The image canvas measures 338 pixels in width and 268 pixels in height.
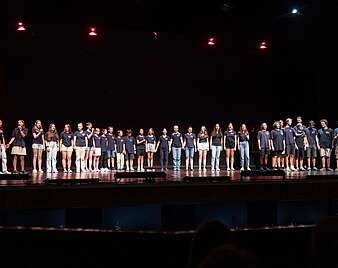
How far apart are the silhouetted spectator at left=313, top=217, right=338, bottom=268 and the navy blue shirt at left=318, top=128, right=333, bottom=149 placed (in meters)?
16.1

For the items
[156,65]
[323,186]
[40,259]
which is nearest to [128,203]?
[323,186]

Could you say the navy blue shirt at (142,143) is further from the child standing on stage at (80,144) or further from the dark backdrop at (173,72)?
the child standing on stage at (80,144)

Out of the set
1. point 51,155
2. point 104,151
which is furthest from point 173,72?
point 51,155

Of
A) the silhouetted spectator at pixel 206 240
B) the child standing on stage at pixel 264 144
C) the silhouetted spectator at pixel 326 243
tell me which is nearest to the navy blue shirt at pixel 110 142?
the child standing on stage at pixel 264 144

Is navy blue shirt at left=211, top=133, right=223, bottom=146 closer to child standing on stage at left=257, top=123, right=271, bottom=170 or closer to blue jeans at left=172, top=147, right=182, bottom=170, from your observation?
blue jeans at left=172, top=147, right=182, bottom=170

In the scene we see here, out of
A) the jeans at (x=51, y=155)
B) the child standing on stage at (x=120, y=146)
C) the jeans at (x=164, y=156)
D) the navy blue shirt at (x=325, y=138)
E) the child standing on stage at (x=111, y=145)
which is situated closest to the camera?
the jeans at (x=51, y=155)

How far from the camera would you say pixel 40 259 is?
2.70 meters

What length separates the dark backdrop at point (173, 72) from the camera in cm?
1706

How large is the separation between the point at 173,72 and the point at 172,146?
13.6 ft

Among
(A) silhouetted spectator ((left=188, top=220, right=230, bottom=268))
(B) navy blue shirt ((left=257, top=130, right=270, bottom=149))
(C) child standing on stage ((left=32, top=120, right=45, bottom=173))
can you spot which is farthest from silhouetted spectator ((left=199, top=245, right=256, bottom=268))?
(B) navy blue shirt ((left=257, top=130, right=270, bottom=149))

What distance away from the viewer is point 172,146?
18203mm

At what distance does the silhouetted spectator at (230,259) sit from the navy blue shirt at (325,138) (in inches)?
661

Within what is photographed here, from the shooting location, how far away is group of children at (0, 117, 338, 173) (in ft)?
53.3

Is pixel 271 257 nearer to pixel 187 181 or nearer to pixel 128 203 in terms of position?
pixel 128 203
